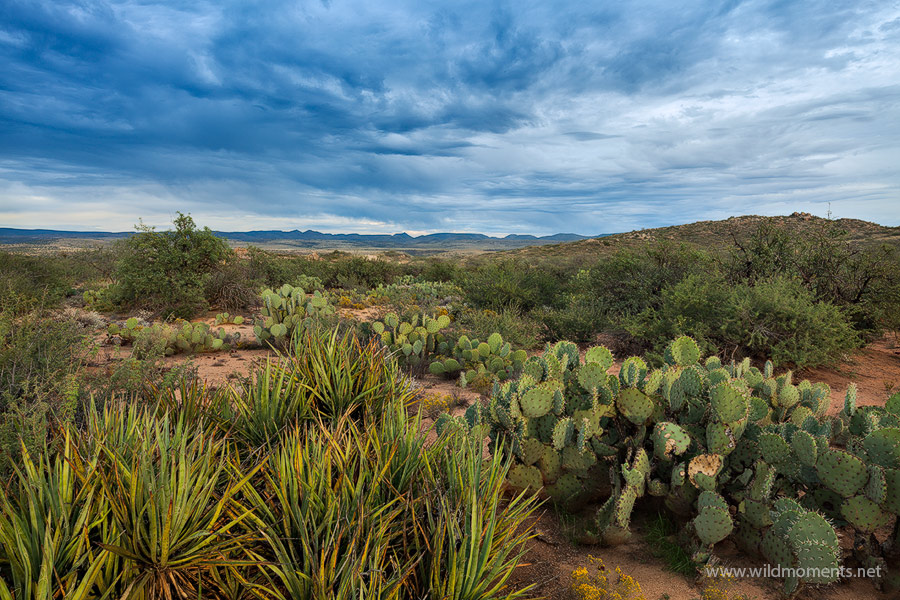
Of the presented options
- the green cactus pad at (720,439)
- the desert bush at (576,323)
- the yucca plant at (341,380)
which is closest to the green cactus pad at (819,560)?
the green cactus pad at (720,439)

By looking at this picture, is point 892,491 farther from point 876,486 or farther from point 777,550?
point 777,550

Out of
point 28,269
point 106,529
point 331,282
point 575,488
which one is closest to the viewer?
point 106,529

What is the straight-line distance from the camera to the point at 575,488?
3586mm

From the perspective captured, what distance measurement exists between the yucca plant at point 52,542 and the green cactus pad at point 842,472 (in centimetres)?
377

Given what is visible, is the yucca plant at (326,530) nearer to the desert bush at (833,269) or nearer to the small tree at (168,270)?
the desert bush at (833,269)

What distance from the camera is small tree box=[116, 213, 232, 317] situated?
12.2m

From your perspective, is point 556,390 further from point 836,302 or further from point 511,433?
point 836,302

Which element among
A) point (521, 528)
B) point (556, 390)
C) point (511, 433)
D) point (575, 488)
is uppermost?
point (556, 390)

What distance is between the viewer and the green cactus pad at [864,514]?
2.72 metres

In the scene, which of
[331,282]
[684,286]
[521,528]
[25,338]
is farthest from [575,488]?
[331,282]

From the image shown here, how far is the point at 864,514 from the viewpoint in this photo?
2736mm

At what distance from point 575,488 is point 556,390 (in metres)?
0.74

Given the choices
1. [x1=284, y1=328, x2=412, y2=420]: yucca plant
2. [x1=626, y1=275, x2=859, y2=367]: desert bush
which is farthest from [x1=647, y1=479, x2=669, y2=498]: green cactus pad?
[x1=626, y1=275, x2=859, y2=367]: desert bush

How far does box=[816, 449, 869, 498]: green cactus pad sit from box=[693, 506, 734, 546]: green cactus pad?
67cm
